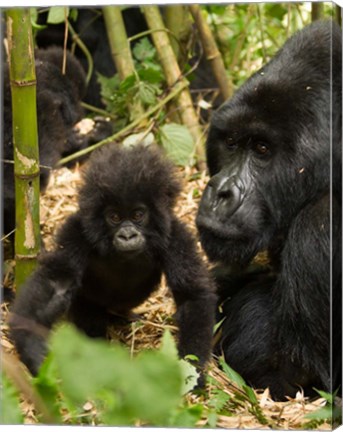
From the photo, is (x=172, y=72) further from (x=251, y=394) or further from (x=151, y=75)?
(x=251, y=394)

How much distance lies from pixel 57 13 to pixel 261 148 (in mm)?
950

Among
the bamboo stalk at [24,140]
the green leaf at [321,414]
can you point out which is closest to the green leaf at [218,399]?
the green leaf at [321,414]

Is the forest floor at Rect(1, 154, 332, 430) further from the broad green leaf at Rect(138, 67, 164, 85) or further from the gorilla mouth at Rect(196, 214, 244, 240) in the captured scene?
the broad green leaf at Rect(138, 67, 164, 85)

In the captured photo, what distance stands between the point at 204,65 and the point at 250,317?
1.08 m

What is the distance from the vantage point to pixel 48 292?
8.82ft

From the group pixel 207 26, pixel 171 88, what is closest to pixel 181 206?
pixel 171 88

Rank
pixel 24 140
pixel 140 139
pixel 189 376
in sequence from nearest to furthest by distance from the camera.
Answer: pixel 189 376, pixel 24 140, pixel 140 139

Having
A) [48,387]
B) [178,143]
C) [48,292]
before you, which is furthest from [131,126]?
[48,387]

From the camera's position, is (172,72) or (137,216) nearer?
(137,216)

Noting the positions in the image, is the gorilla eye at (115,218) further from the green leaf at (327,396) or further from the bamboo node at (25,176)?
the green leaf at (327,396)

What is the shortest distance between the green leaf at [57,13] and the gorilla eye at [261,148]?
2.94ft

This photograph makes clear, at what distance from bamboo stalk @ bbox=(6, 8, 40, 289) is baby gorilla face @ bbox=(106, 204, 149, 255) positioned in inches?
11.9

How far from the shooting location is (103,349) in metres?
0.96

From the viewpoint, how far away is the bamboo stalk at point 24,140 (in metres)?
2.77
